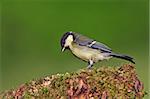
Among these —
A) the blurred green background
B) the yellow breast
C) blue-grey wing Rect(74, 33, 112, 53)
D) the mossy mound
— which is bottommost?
the mossy mound

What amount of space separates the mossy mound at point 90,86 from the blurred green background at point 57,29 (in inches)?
142

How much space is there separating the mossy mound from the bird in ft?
3.72

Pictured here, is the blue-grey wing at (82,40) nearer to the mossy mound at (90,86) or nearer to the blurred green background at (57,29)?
the mossy mound at (90,86)

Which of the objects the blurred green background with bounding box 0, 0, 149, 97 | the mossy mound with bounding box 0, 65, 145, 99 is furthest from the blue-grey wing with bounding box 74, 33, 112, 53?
the blurred green background with bounding box 0, 0, 149, 97

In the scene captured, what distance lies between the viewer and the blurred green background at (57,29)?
10.6m

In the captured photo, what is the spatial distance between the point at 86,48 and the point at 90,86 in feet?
4.81

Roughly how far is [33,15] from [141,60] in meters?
4.99

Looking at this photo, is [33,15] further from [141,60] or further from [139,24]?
[141,60]

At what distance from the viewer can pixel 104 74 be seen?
5707 millimetres

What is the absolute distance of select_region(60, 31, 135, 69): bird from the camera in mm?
6941

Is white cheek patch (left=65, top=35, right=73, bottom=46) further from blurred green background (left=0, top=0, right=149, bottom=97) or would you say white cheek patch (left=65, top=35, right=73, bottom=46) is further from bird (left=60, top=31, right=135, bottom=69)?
blurred green background (left=0, top=0, right=149, bottom=97)

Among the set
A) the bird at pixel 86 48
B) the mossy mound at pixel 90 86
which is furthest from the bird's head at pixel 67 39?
the mossy mound at pixel 90 86

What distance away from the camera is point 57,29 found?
12641mm

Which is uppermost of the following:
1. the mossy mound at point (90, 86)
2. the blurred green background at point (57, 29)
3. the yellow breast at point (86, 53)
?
the blurred green background at point (57, 29)
